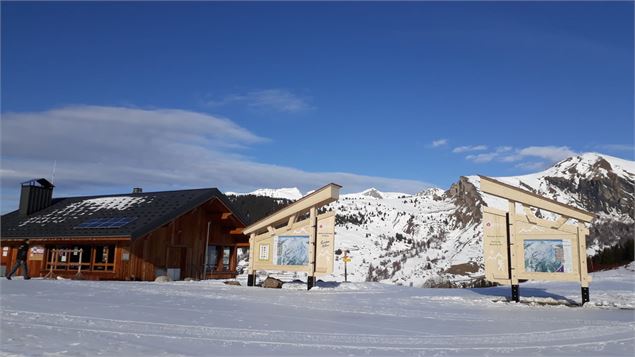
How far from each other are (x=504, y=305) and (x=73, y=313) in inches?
481

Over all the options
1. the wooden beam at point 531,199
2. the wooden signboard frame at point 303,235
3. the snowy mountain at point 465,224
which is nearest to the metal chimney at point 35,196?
the wooden signboard frame at point 303,235

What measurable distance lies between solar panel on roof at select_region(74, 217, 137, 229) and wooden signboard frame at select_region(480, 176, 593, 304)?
17.1 m

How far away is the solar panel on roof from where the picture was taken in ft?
82.7

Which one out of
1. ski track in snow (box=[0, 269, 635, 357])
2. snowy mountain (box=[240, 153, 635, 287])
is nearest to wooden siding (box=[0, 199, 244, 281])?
ski track in snow (box=[0, 269, 635, 357])

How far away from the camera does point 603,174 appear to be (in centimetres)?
10038

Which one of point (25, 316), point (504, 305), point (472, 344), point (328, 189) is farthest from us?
point (328, 189)

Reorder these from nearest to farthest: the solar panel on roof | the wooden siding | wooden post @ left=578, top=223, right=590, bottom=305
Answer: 1. wooden post @ left=578, top=223, right=590, bottom=305
2. the wooden siding
3. the solar panel on roof

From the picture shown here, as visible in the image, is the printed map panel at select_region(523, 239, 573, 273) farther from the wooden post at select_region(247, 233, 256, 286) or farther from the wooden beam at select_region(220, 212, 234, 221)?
the wooden beam at select_region(220, 212, 234, 221)

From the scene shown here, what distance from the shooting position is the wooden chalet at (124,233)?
24.9 metres

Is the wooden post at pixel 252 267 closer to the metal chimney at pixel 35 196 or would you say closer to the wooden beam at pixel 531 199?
the wooden beam at pixel 531 199

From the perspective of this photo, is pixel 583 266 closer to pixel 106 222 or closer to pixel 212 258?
pixel 212 258

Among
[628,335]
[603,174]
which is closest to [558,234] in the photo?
[628,335]

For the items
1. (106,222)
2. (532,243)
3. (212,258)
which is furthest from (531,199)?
(106,222)

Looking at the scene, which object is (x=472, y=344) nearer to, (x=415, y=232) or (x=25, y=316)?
(x=25, y=316)
